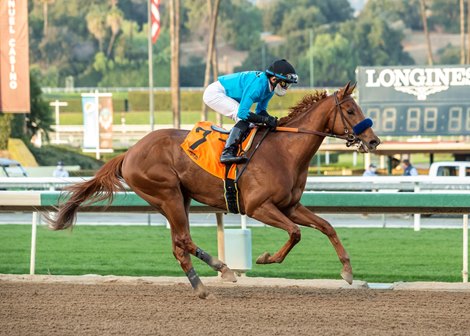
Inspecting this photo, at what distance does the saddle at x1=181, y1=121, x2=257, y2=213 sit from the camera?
9.08 m

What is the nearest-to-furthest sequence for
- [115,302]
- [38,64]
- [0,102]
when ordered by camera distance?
1. [115,302]
2. [0,102]
3. [38,64]

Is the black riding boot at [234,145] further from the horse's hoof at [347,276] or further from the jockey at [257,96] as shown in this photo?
the horse's hoof at [347,276]

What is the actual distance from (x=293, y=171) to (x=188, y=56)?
355ft

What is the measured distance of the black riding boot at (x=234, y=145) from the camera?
9000 mm

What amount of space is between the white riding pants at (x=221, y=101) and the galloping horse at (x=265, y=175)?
37 cm

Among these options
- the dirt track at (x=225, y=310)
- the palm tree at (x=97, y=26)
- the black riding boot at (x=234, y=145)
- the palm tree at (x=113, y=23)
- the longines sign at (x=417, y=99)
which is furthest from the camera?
the palm tree at (x=97, y=26)

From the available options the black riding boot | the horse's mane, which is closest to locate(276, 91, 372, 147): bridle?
the horse's mane

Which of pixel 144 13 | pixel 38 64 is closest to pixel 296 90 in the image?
pixel 38 64

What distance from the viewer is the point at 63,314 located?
8.09 meters

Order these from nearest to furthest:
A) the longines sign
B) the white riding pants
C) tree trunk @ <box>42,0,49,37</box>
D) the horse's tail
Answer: the white riding pants, the horse's tail, the longines sign, tree trunk @ <box>42,0,49,37</box>

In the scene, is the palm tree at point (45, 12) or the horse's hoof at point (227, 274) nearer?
the horse's hoof at point (227, 274)

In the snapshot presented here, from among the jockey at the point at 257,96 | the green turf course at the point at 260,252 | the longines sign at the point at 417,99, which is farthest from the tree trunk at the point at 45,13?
the jockey at the point at 257,96

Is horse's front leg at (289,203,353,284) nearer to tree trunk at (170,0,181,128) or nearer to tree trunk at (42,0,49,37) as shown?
tree trunk at (170,0,181,128)

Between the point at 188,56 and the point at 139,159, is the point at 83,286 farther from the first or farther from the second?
the point at 188,56
